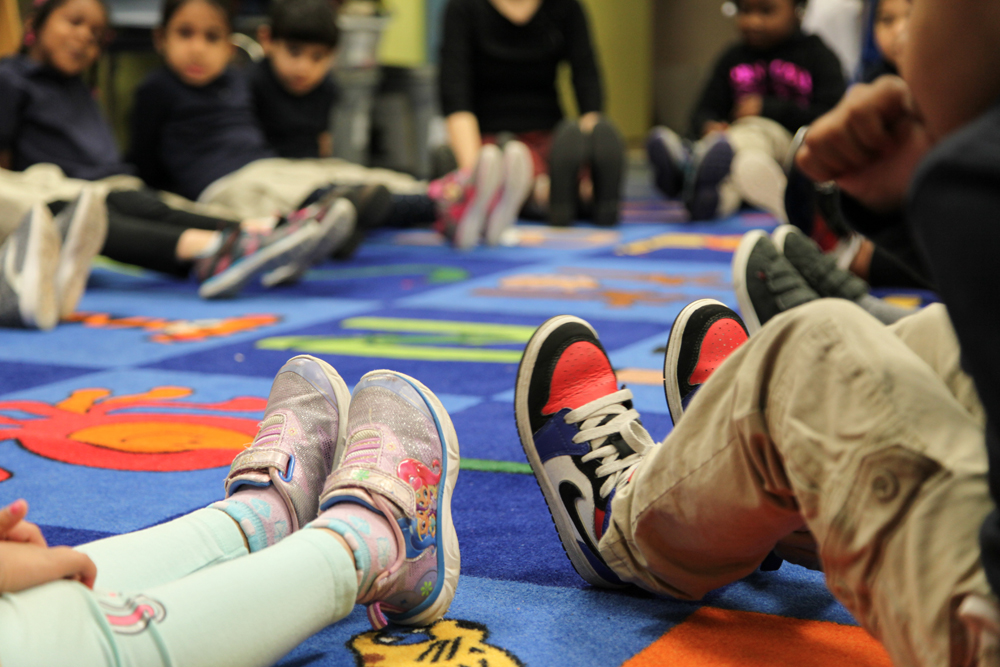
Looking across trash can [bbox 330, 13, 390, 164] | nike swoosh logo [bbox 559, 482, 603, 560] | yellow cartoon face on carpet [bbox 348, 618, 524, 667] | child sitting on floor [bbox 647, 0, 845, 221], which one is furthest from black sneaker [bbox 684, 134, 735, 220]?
yellow cartoon face on carpet [bbox 348, 618, 524, 667]

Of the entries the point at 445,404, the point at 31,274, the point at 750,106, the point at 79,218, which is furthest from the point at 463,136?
the point at 445,404

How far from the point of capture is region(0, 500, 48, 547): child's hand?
48 centimetres

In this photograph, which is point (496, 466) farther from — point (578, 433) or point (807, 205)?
point (807, 205)

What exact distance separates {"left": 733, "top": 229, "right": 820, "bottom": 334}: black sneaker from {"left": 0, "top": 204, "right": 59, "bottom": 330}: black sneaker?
1111 millimetres

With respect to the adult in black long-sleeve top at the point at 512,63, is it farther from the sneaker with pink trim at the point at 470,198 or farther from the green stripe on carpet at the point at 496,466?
the green stripe on carpet at the point at 496,466

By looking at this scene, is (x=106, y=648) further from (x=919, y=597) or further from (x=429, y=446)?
(x=919, y=597)

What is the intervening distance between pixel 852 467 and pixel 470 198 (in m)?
2.05

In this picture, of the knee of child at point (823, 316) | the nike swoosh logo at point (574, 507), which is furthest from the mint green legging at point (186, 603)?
the knee of child at point (823, 316)

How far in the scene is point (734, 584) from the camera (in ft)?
2.23

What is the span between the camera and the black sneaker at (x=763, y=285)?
39.8 inches

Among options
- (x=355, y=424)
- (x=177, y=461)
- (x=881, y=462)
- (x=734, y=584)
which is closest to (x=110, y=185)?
(x=177, y=461)

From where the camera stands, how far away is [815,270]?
1.10 meters

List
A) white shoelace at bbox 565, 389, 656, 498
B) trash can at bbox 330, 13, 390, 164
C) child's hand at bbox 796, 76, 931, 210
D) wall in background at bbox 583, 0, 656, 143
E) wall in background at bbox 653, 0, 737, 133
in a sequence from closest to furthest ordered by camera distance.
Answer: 1. child's hand at bbox 796, 76, 931, 210
2. white shoelace at bbox 565, 389, 656, 498
3. trash can at bbox 330, 13, 390, 164
4. wall in background at bbox 583, 0, 656, 143
5. wall in background at bbox 653, 0, 737, 133

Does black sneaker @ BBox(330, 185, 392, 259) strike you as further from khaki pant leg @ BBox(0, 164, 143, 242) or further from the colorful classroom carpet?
khaki pant leg @ BBox(0, 164, 143, 242)
